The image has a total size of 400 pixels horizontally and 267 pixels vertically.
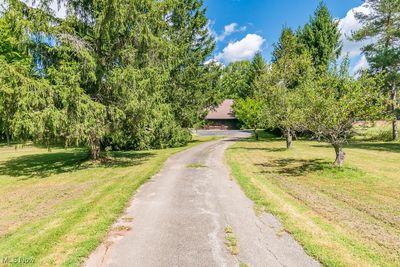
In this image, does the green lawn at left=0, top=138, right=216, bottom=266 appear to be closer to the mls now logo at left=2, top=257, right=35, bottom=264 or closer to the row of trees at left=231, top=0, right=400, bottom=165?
the mls now logo at left=2, top=257, right=35, bottom=264

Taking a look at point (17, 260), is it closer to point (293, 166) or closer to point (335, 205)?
point (335, 205)

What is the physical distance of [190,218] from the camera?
7898mm

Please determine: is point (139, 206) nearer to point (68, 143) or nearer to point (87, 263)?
point (87, 263)

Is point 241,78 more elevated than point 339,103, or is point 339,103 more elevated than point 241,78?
point 241,78

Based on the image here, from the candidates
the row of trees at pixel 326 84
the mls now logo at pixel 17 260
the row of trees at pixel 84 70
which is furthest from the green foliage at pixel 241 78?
the mls now logo at pixel 17 260

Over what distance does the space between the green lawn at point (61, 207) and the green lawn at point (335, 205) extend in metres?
4.52

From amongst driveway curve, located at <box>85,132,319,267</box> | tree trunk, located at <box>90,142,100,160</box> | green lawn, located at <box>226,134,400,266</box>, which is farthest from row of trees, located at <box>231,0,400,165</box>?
tree trunk, located at <box>90,142,100,160</box>

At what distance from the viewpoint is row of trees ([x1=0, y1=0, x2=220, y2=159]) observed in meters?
14.5

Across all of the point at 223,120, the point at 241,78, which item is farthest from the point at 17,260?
the point at 241,78

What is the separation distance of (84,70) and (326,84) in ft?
41.9

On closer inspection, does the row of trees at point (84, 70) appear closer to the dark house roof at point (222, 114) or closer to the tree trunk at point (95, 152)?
the tree trunk at point (95, 152)

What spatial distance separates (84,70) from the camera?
1631 centimetres

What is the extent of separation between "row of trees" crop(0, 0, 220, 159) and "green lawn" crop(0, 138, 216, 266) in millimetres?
2232

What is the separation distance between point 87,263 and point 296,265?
380 cm
